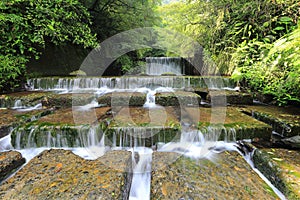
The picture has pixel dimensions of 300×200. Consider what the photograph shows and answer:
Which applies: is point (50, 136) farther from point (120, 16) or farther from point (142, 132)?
point (120, 16)

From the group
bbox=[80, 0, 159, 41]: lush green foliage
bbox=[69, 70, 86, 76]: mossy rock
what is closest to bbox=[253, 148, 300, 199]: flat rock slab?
bbox=[69, 70, 86, 76]: mossy rock

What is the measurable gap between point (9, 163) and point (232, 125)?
8.91ft

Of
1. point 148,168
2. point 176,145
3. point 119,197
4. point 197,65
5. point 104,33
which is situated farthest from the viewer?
point 104,33

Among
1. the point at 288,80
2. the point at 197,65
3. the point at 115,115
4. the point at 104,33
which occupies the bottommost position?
the point at 115,115

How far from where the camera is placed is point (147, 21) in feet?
25.7

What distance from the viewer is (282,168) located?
1550 mm

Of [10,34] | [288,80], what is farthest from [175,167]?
[10,34]

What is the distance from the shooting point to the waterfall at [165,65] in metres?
8.34

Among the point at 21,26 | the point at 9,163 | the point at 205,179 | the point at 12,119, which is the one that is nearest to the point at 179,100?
the point at 205,179

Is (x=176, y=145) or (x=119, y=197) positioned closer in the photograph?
(x=119, y=197)

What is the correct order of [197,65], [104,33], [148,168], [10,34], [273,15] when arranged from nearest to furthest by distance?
[148,168]
[10,34]
[273,15]
[197,65]
[104,33]

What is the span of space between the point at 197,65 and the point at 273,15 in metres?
2.99

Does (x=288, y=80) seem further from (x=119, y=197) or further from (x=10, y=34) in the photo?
(x=10, y=34)

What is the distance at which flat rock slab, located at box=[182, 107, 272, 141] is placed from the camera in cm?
222
